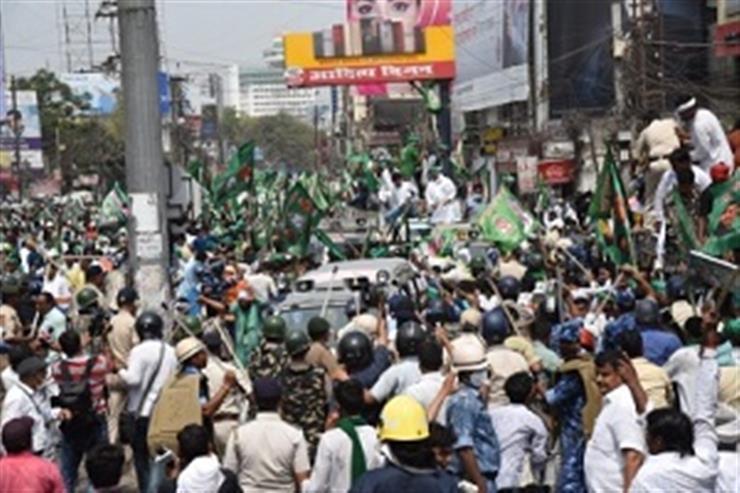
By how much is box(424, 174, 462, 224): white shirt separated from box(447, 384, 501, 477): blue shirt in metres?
21.8

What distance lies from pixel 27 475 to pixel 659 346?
4047 millimetres

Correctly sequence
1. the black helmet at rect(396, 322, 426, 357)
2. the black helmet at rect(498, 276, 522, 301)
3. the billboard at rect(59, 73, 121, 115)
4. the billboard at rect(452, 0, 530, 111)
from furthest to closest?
1. the billboard at rect(59, 73, 121, 115)
2. the billboard at rect(452, 0, 530, 111)
3. the black helmet at rect(498, 276, 522, 301)
4. the black helmet at rect(396, 322, 426, 357)

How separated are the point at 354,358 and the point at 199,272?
406 inches

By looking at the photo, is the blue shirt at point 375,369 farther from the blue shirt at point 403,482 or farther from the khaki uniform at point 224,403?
the blue shirt at point 403,482

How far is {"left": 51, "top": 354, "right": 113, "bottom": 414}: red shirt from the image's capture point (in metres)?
10.6

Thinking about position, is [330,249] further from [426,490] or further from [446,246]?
[426,490]

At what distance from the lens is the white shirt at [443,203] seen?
30.8 m

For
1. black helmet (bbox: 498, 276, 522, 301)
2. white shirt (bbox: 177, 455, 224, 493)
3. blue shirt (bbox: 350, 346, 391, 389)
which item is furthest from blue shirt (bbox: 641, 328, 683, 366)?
white shirt (bbox: 177, 455, 224, 493)

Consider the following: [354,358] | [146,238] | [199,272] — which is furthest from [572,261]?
[354,358]

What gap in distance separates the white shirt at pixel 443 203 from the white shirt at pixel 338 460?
2254 cm

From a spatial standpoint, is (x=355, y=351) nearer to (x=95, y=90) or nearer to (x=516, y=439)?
(x=516, y=439)

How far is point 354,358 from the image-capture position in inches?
369

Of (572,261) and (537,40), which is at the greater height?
(537,40)

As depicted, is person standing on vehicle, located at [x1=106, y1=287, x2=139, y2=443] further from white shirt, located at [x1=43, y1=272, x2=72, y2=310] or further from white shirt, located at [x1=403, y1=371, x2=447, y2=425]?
white shirt, located at [x1=43, y1=272, x2=72, y2=310]
